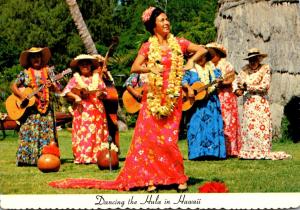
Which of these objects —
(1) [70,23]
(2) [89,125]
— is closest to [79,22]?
(2) [89,125]

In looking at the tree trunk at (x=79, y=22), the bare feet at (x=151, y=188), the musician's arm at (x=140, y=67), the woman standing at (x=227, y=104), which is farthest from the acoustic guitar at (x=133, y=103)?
the tree trunk at (x=79, y=22)

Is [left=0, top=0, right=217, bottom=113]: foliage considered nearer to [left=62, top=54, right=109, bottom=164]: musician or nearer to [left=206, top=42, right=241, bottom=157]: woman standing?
[left=206, top=42, right=241, bottom=157]: woman standing

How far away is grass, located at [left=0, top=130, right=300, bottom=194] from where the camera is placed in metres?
8.73

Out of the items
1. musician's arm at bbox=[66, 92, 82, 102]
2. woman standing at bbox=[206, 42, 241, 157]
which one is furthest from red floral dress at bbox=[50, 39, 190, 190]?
woman standing at bbox=[206, 42, 241, 157]

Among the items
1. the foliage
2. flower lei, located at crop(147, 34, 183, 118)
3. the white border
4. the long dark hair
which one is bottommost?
the foliage

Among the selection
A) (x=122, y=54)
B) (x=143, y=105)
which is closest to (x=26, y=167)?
(x=143, y=105)

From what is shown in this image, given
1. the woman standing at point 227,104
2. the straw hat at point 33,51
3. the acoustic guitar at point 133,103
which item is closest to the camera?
the acoustic guitar at point 133,103

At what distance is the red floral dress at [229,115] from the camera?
13047 millimetres

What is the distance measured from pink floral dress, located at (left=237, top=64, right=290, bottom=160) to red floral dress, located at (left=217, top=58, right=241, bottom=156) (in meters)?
0.61

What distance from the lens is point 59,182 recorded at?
30.0ft

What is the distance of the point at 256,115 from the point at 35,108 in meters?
3.45

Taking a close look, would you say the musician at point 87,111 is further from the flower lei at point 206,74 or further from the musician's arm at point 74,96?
the flower lei at point 206,74

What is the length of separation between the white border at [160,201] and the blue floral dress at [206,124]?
4.53m

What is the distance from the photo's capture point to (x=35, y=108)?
12094mm
